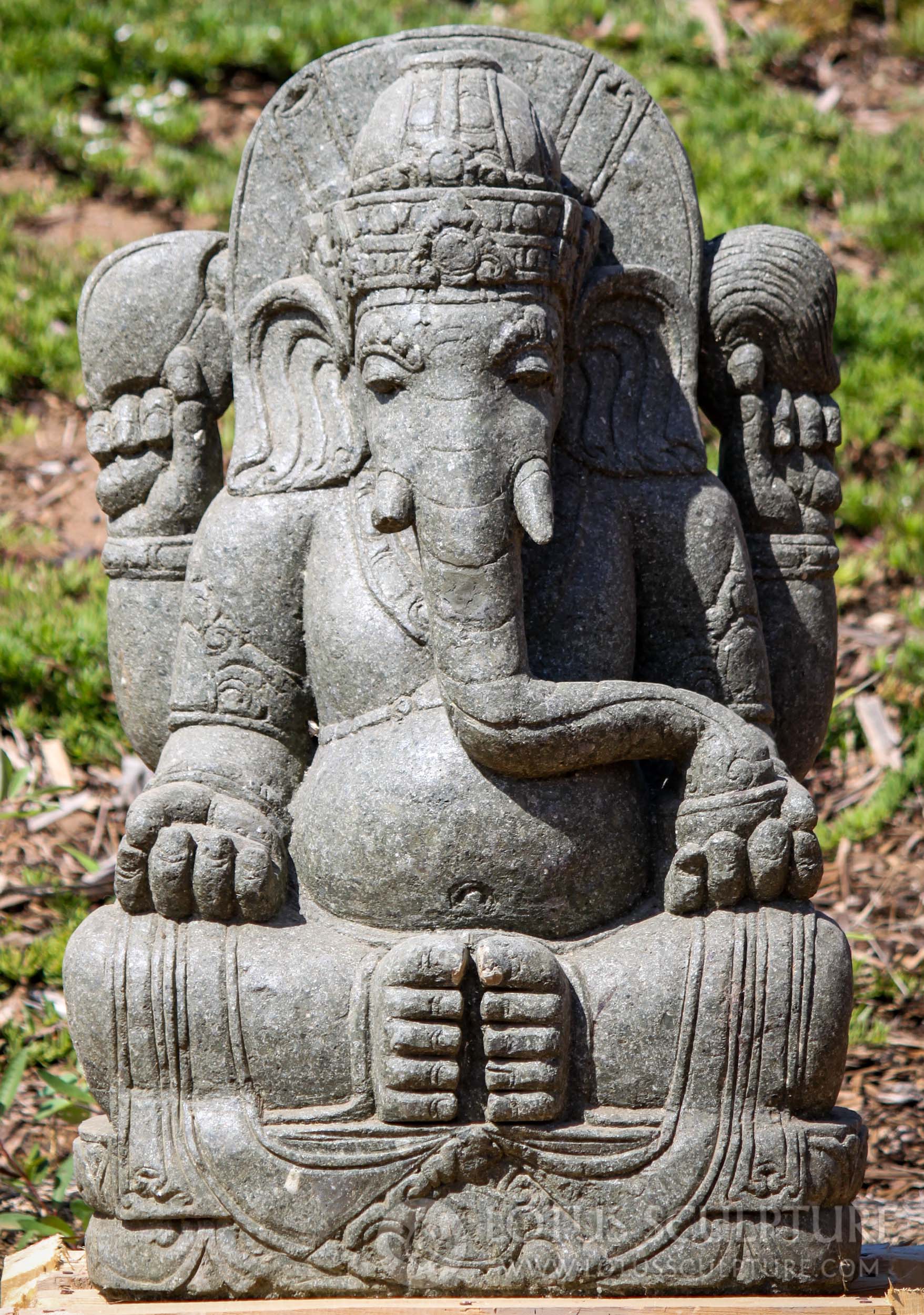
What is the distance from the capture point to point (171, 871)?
3.03 metres

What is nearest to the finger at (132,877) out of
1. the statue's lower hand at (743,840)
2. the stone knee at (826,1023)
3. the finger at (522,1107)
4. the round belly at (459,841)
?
the round belly at (459,841)

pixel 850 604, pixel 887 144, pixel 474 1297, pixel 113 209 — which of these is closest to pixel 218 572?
pixel 474 1297

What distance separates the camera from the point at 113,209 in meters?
6.98

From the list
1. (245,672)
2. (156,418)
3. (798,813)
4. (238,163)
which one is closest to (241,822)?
(245,672)

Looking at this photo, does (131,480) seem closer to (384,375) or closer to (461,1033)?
(384,375)

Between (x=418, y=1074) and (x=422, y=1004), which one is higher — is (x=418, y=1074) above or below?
below

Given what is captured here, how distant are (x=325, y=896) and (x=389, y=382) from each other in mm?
933

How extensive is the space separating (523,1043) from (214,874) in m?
0.60

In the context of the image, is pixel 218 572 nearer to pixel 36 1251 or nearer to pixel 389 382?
pixel 389 382

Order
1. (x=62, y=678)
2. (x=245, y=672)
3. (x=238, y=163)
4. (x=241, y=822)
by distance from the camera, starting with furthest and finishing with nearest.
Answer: (x=238, y=163), (x=62, y=678), (x=245, y=672), (x=241, y=822)

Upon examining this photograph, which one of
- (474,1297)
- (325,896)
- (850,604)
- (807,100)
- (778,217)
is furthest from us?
(807,100)

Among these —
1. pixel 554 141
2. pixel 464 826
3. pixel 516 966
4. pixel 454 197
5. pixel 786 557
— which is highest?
pixel 554 141

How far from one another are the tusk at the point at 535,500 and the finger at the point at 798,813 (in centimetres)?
63

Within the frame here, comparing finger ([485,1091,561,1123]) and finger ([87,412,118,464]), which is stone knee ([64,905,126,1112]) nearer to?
finger ([485,1091,561,1123])
